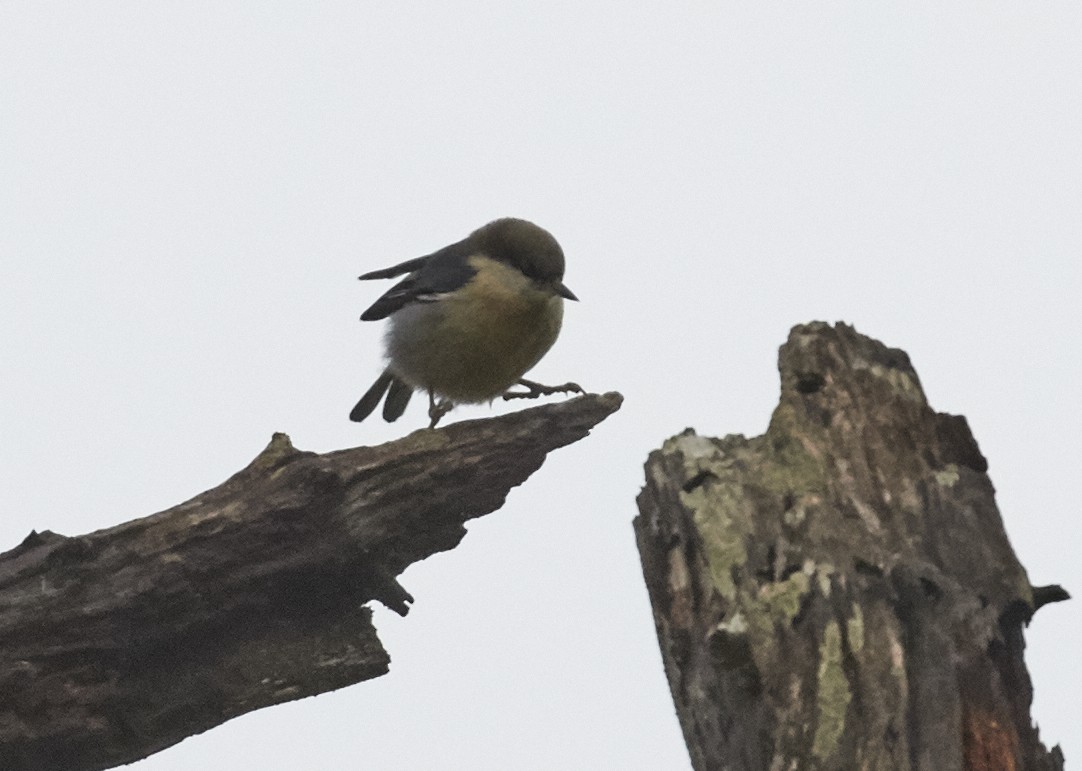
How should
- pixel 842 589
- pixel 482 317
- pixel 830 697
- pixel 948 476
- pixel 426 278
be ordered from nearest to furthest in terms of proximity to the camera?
1. pixel 830 697
2. pixel 842 589
3. pixel 948 476
4. pixel 482 317
5. pixel 426 278

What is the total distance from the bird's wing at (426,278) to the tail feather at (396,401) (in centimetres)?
60

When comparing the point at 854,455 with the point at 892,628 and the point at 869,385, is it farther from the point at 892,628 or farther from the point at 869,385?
the point at 892,628

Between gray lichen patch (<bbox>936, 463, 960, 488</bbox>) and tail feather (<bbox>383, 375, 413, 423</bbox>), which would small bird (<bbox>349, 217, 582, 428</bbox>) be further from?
gray lichen patch (<bbox>936, 463, 960, 488</bbox>)

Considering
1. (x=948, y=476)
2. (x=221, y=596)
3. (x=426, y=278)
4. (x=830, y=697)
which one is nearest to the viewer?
(x=830, y=697)

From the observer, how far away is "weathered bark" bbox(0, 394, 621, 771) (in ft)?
18.7

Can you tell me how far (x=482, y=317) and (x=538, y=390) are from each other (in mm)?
569

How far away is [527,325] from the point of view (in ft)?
23.0

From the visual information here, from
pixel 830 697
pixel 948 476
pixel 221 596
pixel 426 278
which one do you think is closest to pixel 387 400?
pixel 426 278

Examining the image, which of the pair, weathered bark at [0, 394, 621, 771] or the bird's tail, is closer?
weathered bark at [0, 394, 621, 771]

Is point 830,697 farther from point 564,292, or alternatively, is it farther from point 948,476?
point 564,292

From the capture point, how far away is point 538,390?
7406 mm

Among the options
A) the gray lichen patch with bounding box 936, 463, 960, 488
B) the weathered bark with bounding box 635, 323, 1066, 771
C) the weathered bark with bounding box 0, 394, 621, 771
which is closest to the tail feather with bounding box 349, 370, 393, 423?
the weathered bark with bounding box 0, 394, 621, 771

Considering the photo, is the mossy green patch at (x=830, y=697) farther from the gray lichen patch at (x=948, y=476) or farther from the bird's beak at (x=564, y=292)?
the bird's beak at (x=564, y=292)

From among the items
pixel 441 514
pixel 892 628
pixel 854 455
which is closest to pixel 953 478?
pixel 854 455
